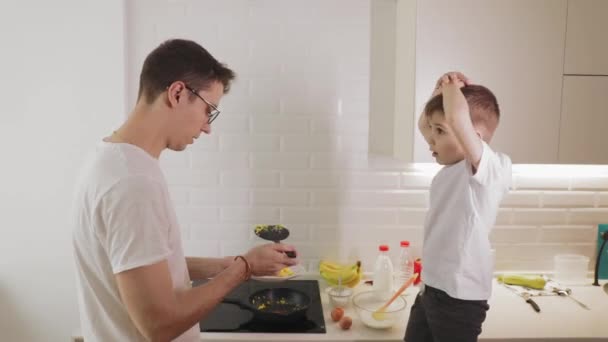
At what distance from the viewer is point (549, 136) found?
1819mm

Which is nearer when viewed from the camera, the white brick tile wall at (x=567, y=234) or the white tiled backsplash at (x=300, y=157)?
the white tiled backsplash at (x=300, y=157)

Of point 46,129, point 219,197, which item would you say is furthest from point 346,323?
point 46,129

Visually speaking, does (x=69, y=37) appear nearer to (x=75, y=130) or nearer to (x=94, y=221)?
(x=75, y=130)

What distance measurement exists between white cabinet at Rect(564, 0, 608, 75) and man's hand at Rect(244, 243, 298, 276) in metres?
1.23

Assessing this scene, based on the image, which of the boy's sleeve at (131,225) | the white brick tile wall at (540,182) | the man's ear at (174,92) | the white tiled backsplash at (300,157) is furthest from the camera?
the white brick tile wall at (540,182)

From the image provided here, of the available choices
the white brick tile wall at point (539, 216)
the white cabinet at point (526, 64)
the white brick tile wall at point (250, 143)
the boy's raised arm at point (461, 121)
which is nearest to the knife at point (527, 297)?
the white brick tile wall at point (539, 216)

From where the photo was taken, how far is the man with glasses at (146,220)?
1.05 m

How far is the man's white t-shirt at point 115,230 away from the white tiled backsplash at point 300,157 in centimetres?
103

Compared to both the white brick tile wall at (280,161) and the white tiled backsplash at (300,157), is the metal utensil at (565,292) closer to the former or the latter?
the white tiled backsplash at (300,157)

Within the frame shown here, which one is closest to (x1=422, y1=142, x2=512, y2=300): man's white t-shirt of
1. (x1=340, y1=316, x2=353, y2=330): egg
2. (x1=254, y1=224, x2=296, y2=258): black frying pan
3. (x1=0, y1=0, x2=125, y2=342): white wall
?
(x1=340, y1=316, x2=353, y2=330): egg

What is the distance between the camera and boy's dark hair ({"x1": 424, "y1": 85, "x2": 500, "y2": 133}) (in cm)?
164

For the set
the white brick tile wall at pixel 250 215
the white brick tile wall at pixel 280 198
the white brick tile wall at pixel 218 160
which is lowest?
the white brick tile wall at pixel 250 215

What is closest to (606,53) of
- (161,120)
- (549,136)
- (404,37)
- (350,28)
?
(549,136)

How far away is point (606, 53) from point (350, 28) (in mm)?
992
